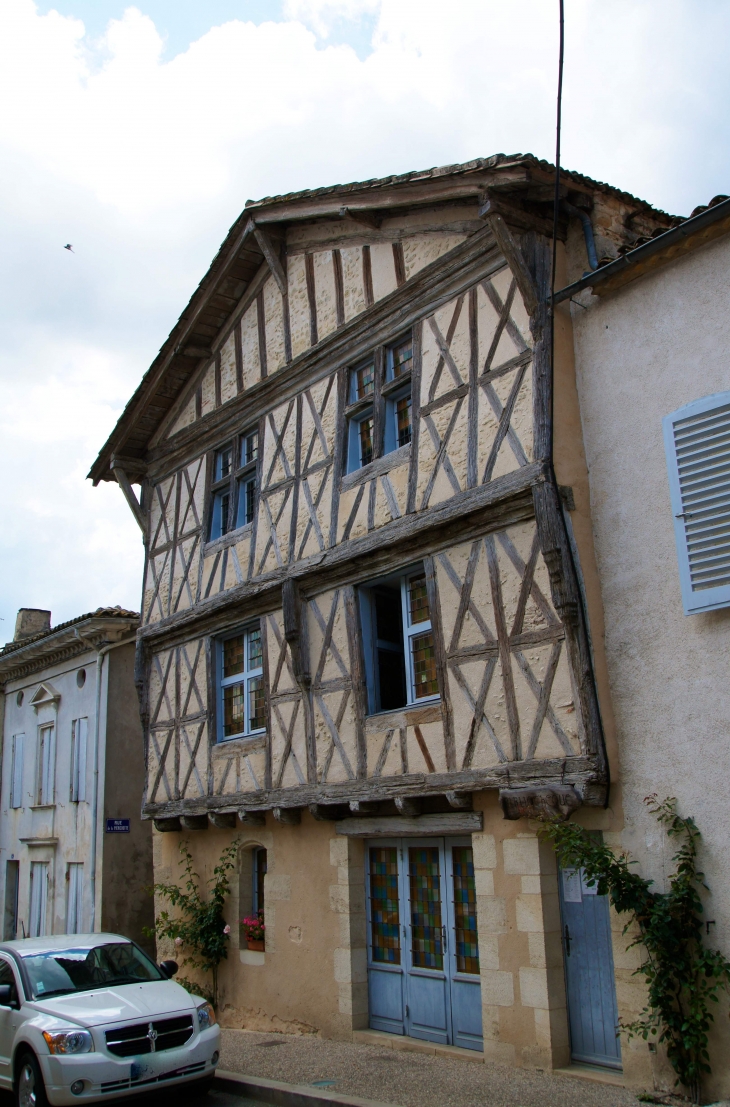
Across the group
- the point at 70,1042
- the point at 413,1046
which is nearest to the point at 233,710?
the point at 413,1046

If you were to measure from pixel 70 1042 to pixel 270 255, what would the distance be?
A: 8141 mm

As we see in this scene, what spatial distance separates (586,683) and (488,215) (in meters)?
3.89

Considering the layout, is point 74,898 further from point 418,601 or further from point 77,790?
point 418,601

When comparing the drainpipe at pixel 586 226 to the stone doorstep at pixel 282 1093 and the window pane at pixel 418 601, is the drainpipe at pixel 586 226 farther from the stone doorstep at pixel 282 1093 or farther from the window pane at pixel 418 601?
the stone doorstep at pixel 282 1093

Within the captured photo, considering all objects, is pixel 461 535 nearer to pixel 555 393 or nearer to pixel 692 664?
pixel 555 393

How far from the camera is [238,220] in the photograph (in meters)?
11.3

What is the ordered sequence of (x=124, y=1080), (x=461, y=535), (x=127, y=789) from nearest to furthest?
(x=124, y=1080) → (x=461, y=535) → (x=127, y=789)

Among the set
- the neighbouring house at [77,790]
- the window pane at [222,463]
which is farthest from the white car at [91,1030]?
the neighbouring house at [77,790]

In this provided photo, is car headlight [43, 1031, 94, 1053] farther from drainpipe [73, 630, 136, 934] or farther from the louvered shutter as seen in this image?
drainpipe [73, 630, 136, 934]

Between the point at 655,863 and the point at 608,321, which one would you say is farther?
the point at 608,321

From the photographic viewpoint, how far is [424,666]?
8.67 metres

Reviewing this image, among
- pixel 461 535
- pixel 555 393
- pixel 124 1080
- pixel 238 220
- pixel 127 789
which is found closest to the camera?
pixel 124 1080

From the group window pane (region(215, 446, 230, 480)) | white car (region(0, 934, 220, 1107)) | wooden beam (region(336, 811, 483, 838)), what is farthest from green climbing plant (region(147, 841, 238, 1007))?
window pane (region(215, 446, 230, 480))

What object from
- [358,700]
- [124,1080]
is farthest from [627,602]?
[124,1080]
